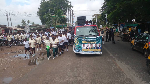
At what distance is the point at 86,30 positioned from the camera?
11469 millimetres

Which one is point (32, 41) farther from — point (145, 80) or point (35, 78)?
point (145, 80)

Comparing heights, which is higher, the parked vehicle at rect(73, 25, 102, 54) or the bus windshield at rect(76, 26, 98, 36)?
the bus windshield at rect(76, 26, 98, 36)

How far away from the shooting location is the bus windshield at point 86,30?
11.3 m

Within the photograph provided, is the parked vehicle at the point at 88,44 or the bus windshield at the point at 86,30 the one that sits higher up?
the bus windshield at the point at 86,30

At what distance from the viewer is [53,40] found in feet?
35.0

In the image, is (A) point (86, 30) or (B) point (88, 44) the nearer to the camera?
(B) point (88, 44)

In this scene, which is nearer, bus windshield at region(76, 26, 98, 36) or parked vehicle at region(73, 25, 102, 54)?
parked vehicle at region(73, 25, 102, 54)

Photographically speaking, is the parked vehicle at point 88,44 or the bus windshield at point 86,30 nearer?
the parked vehicle at point 88,44

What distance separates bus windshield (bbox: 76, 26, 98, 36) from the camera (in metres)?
11.3

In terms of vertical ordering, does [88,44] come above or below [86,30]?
below

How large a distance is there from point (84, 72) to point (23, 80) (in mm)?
2613

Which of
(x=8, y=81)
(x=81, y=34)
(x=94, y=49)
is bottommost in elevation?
(x=8, y=81)

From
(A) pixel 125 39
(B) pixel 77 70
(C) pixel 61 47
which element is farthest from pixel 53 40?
(A) pixel 125 39

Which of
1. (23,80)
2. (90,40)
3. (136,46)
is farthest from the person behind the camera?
(136,46)
